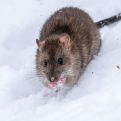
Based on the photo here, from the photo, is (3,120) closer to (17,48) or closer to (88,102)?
(88,102)

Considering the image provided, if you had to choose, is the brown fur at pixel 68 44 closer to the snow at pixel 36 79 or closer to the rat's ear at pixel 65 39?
the rat's ear at pixel 65 39

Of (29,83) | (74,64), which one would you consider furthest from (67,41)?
(29,83)

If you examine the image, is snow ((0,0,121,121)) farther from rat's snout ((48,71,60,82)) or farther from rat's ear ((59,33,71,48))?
rat's ear ((59,33,71,48))

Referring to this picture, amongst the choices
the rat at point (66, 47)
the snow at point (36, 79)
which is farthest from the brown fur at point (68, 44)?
the snow at point (36, 79)

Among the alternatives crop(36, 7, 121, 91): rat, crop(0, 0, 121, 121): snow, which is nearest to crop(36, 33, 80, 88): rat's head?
crop(36, 7, 121, 91): rat

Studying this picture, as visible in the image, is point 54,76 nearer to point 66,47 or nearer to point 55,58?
point 55,58

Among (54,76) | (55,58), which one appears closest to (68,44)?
(55,58)
